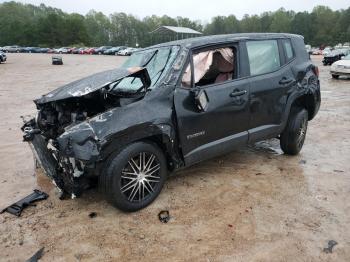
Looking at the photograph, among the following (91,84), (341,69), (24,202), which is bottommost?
(24,202)

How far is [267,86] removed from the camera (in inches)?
194

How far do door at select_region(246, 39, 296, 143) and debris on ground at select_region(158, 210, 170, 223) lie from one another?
A: 1.70m

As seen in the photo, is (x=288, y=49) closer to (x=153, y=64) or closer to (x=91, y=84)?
(x=153, y=64)

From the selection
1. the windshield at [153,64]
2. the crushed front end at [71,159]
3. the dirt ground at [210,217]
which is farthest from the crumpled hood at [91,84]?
the dirt ground at [210,217]

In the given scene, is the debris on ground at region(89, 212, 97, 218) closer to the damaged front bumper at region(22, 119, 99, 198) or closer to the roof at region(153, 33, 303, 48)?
the damaged front bumper at region(22, 119, 99, 198)

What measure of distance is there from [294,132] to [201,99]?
6.86ft

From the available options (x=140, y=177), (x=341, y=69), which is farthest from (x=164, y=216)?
(x=341, y=69)

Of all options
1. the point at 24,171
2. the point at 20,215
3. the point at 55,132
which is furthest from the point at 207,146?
the point at 24,171

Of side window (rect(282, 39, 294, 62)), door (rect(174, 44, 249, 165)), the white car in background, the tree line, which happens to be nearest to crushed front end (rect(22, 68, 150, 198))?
door (rect(174, 44, 249, 165))

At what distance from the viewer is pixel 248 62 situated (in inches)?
189

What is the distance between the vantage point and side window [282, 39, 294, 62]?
5.41 metres

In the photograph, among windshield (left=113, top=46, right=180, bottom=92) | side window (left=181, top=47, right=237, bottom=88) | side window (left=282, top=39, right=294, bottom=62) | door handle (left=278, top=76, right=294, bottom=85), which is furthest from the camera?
side window (left=282, top=39, right=294, bottom=62)

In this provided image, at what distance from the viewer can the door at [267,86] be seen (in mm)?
4828

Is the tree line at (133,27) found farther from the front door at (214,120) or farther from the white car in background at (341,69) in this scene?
the front door at (214,120)
